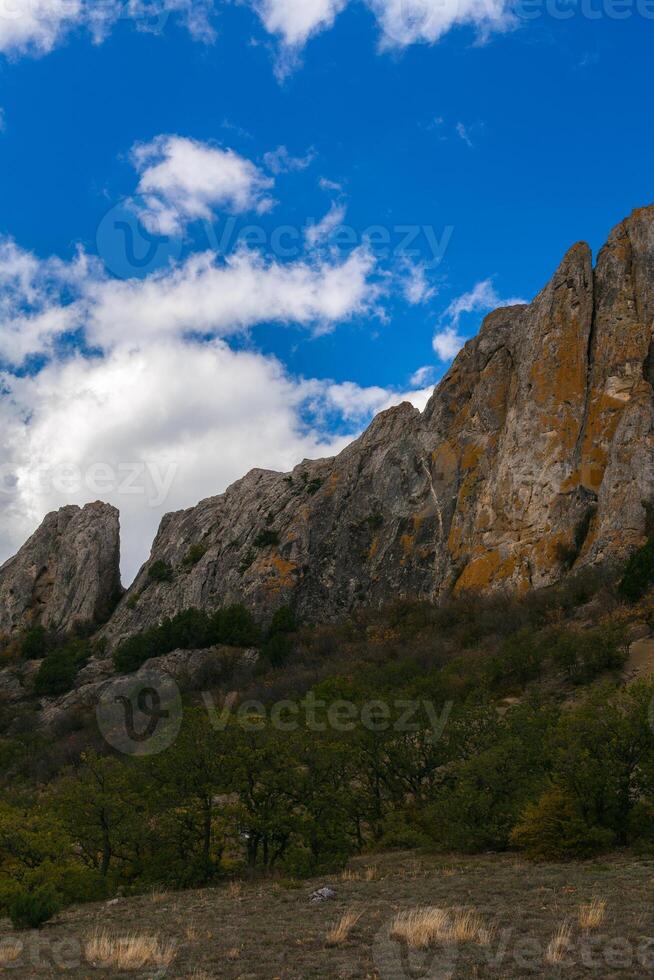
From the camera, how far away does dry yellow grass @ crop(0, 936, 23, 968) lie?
9391mm

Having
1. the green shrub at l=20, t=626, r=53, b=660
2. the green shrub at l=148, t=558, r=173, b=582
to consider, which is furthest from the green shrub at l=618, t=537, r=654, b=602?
the green shrub at l=20, t=626, r=53, b=660

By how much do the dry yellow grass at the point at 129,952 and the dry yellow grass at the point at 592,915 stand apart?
477 centimetres

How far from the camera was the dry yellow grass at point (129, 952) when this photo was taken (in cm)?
853

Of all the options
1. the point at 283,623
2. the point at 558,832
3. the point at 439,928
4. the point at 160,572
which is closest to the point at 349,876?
the point at 558,832

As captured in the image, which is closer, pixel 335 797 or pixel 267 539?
pixel 335 797

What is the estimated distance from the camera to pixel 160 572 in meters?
68.3

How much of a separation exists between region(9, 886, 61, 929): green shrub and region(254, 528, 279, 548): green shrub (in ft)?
157

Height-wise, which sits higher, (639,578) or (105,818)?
(639,578)

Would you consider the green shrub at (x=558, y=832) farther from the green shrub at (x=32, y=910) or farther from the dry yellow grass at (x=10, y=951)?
the dry yellow grass at (x=10, y=951)

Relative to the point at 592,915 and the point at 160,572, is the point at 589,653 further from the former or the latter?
the point at 160,572

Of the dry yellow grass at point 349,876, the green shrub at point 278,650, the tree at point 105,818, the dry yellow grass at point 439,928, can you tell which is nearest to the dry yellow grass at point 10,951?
the dry yellow grass at point 439,928

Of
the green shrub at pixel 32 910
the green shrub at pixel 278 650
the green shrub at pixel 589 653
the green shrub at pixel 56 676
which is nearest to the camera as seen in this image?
the green shrub at pixel 32 910

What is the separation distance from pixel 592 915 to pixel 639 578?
24.5 m

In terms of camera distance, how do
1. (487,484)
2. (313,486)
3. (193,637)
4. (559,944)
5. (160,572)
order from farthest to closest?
1. (160,572)
2. (313,486)
3. (193,637)
4. (487,484)
5. (559,944)
